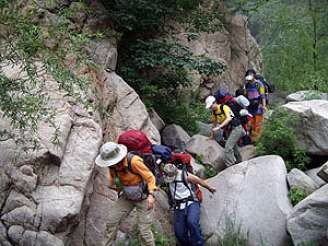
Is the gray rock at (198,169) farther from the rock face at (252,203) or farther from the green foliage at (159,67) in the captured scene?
the green foliage at (159,67)

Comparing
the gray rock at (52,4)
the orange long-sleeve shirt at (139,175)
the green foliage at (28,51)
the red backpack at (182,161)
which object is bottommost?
the red backpack at (182,161)

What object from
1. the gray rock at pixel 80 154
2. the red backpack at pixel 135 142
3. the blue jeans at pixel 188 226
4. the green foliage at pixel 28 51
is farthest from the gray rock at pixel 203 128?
the green foliage at pixel 28 51

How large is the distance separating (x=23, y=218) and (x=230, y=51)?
37.5 ft

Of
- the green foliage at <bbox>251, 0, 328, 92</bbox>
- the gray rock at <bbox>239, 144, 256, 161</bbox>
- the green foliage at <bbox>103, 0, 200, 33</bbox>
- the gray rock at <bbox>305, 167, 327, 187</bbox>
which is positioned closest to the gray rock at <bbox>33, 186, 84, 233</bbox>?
the gray rock at <bbox>305, 167, 327, 187</bbox>

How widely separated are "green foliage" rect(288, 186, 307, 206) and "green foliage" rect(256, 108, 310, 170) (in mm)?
1039

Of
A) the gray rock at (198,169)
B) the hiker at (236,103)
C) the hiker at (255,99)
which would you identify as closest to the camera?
the gray rock at (198,169)

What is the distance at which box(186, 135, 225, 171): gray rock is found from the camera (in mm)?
10797

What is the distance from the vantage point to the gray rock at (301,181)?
888 centimetres

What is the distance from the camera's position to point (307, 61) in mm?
18594

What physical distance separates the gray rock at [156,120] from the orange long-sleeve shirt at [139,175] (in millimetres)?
4293

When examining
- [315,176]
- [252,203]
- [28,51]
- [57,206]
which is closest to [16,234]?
[57,206]

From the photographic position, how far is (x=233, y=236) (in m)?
8.20

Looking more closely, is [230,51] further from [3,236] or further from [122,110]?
[3,236]

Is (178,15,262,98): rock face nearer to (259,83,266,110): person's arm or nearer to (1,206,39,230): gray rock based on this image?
(259,83,266,110): person's arm
